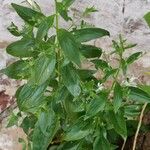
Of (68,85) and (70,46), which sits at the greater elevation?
(70,46)

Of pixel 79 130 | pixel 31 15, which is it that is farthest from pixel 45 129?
pixel 31 15

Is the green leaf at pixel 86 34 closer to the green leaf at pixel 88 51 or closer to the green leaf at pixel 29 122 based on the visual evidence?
the green leaf at pixel 88 51

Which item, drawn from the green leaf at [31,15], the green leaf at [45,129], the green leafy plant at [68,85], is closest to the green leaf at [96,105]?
the green leafy plant at [68,85]

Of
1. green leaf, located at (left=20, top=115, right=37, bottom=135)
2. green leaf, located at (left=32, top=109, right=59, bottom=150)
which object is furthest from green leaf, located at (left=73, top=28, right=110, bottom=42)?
green leaf, located at (left=20, top=115, right=37, bottom=135)

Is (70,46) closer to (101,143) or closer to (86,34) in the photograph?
(86,34)

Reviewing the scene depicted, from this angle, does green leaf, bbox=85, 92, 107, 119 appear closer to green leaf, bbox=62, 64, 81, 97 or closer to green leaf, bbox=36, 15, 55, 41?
green leaf, bbox=62, 64, 81, 97

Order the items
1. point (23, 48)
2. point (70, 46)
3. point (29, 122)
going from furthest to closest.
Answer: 1. point (29, 122)
2. point (23, 48)
3. point (70, 46)
